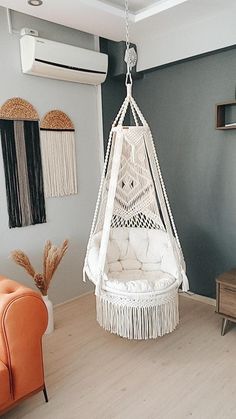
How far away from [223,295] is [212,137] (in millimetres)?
1400

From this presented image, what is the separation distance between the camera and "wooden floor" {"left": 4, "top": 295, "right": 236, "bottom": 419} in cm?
192

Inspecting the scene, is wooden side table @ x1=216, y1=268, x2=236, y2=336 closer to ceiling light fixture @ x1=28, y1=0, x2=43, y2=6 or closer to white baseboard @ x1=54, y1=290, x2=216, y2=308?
white baseboard @ x1=54, y1=290, x2=216, y2=308

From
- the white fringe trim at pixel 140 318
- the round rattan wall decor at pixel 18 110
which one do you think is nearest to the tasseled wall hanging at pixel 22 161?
the round rattan wall decor at pixel 18 110

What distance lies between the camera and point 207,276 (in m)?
3.21

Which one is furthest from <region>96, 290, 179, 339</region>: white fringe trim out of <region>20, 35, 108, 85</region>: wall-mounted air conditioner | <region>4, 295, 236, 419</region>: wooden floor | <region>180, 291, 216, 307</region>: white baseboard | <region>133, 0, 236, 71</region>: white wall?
<region>133, 0, 236, 71</region>: white wall

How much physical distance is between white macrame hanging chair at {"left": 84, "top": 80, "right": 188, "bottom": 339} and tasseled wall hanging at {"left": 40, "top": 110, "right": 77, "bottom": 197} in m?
0.50

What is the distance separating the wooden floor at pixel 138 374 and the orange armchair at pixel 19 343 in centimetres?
25

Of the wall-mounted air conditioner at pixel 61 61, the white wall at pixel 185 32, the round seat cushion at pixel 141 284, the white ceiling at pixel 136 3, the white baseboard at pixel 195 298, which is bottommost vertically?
the white baseboard at pixel 195 298

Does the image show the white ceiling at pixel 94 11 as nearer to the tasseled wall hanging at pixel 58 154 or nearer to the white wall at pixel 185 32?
the white wall at pixel 185 32

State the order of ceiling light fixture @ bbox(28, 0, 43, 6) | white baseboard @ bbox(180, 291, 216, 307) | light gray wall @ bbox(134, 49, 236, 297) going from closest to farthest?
ceiling light fixture @ bbox(28, 0, 43, 6) → light gray wall @ bbox(134, 49, 236, 297) → white baseboard @ bbox(180, 291, 216, 307)

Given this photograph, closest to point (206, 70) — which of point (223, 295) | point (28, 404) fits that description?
point (223, 295)

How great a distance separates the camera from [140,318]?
2.39 metres

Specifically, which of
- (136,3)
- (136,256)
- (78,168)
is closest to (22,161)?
(78,168)

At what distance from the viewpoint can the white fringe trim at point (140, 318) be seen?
2395mm
